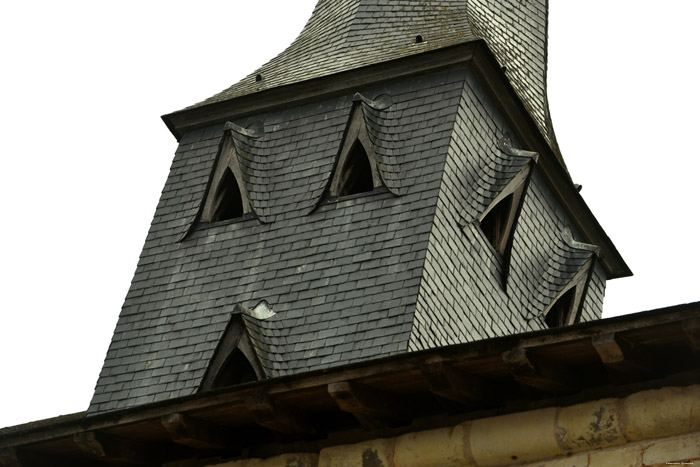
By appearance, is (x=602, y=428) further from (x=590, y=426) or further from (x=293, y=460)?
(x=293, y=460)

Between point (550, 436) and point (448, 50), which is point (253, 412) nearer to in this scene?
point (550, 436)

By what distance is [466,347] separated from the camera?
10.1 m

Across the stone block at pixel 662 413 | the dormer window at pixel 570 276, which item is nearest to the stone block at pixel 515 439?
the stone block at pixel 662 413

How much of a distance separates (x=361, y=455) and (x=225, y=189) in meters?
9.17

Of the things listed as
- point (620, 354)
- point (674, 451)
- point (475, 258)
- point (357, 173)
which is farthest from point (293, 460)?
point (357, 173)

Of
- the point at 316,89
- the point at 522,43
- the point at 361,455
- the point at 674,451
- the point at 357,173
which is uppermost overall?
the point at 522,43

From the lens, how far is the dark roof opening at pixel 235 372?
17109 millimetres

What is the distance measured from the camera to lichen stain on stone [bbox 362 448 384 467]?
35.7ft

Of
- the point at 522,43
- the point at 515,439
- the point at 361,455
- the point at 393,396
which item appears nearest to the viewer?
the point at 515,439

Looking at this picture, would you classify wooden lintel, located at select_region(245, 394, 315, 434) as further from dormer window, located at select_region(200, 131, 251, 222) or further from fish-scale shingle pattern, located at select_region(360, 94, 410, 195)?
dormer window, located at select_region(200, 131, 251, 222)

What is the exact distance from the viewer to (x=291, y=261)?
1812cm

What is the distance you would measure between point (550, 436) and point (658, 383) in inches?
31.5

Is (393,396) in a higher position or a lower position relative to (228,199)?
lower

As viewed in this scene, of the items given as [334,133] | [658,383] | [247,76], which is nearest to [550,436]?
[658,383]
